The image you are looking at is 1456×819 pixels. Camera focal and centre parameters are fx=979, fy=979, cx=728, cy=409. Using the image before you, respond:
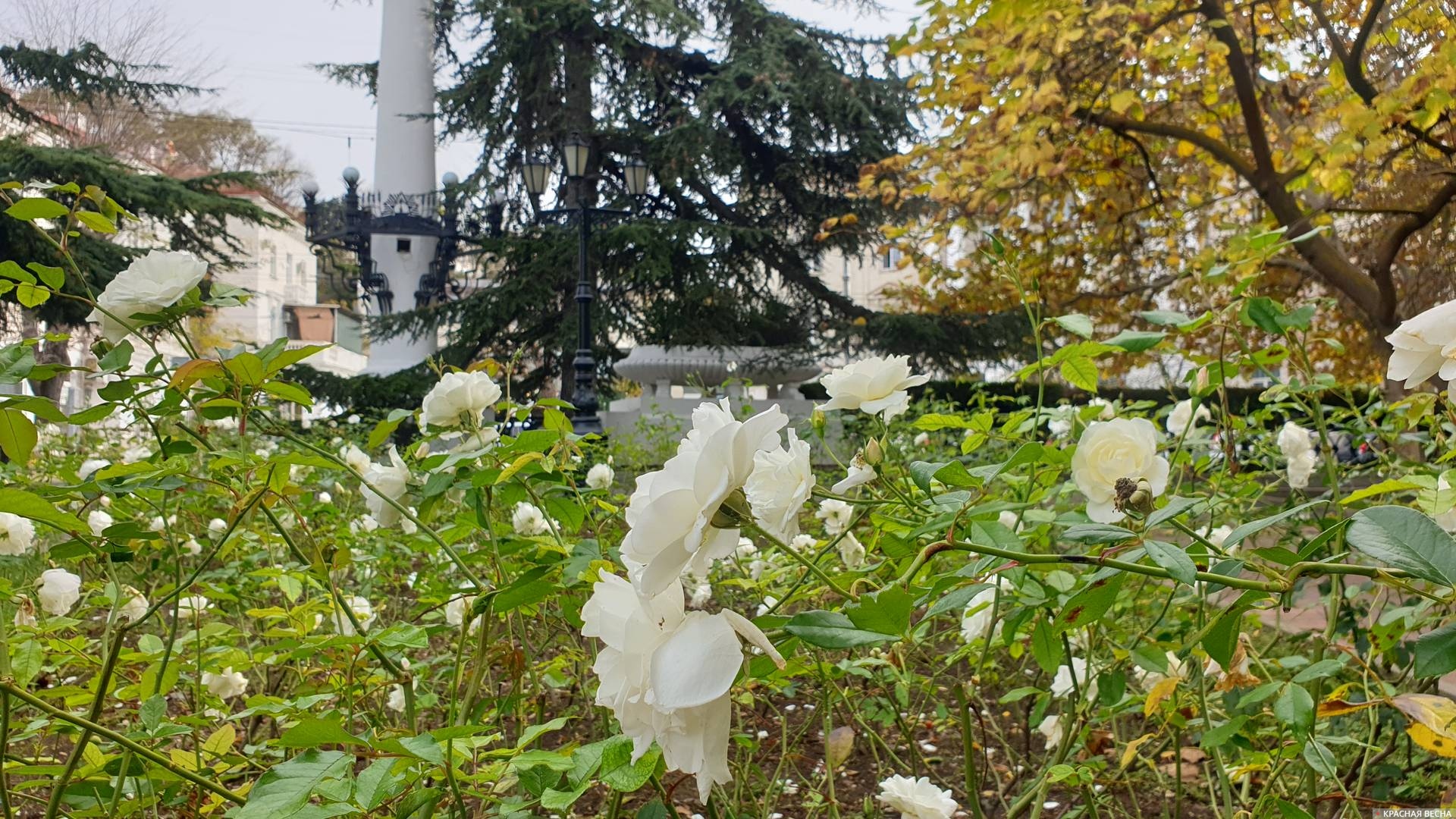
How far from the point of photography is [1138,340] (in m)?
0.87

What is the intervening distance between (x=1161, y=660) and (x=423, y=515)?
75cm

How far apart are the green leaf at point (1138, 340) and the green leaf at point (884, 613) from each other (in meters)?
0.45

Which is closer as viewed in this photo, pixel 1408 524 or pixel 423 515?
pixel 1408 524

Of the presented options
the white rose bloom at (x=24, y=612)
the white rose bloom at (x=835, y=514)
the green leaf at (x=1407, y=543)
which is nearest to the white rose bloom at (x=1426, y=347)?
the green leaf at (x=1407, y=543)

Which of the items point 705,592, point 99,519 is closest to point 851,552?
point 705,592

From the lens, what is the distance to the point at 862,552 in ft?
5.11

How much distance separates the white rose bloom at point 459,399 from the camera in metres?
1.01

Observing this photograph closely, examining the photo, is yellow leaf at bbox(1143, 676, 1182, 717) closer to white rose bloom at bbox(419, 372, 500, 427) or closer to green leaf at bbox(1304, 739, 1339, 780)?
green leaf at bbox(1304, 739, 1339, 780)

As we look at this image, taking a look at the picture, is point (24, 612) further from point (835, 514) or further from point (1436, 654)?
point (1436, 654)

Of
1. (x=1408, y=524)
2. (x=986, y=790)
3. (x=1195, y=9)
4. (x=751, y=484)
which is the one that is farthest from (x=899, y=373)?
(x=1195, y=9)

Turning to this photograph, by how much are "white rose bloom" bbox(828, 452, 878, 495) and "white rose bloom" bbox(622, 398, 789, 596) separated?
0.79ft

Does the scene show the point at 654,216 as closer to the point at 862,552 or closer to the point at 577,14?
the point at 577,14

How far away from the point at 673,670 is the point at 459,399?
26.0 inches

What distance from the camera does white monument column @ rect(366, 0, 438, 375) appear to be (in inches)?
461
